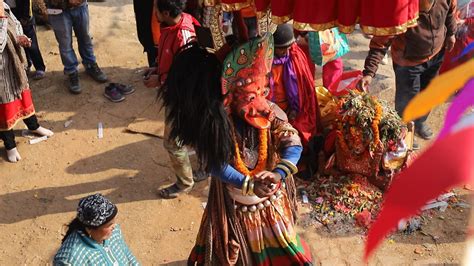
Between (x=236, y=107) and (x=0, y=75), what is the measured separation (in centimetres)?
269

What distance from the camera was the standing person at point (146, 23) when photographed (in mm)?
6012

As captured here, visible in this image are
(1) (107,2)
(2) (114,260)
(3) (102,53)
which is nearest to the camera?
(2) (114,260)

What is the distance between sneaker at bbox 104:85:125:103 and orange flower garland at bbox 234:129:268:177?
3232mm

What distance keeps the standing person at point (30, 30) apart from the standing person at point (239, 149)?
340 cm

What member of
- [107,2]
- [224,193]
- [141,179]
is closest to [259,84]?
[224,193]

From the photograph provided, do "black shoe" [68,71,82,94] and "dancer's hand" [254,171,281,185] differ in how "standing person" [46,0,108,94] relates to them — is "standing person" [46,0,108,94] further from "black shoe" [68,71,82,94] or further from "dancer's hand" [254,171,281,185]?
"dancer's hand" [254,171,281,185]

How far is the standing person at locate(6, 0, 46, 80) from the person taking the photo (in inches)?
230

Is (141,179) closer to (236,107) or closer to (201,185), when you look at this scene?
(201,185)

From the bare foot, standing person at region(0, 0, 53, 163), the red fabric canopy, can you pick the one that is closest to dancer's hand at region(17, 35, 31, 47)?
standing person at region(0, 0, 53, 163)

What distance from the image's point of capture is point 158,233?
4.54 m

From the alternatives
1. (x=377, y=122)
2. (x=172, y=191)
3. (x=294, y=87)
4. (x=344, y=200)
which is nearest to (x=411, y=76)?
(x=377, y=122)

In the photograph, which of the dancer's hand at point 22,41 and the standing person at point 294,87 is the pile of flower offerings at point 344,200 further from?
the dancer's hand at point 22,41

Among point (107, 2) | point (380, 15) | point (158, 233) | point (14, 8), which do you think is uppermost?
point (380, 15)

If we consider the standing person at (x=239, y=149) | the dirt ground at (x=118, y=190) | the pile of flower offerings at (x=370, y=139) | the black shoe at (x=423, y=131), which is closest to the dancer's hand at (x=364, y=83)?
the pile of flower offerings at (x=370, y=139)
